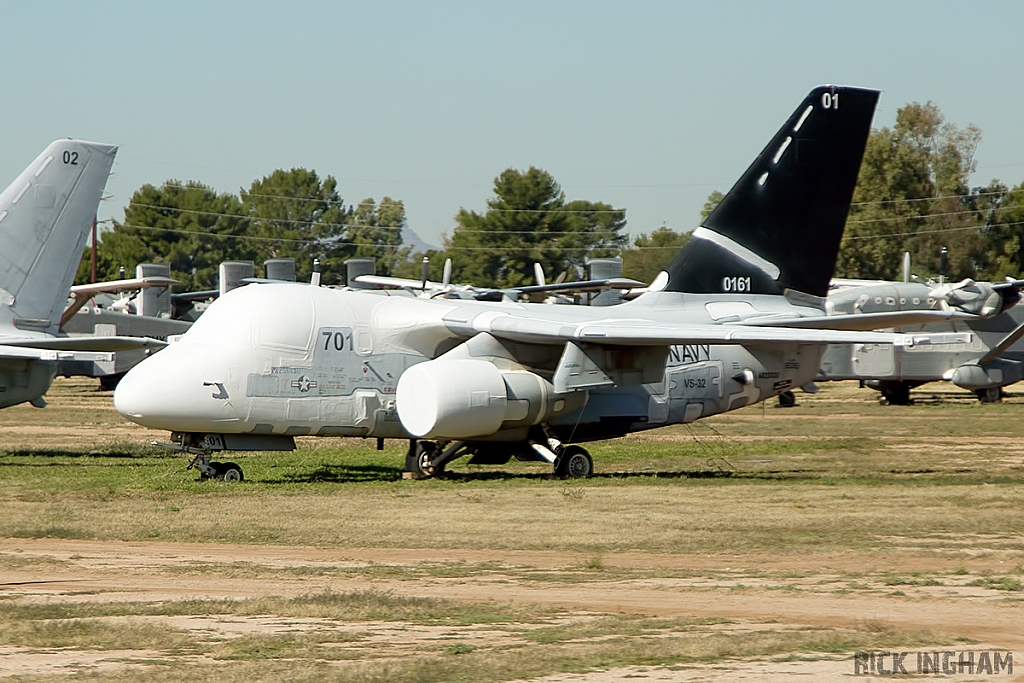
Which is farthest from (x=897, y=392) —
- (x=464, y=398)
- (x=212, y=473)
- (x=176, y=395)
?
(x=176, y=395)

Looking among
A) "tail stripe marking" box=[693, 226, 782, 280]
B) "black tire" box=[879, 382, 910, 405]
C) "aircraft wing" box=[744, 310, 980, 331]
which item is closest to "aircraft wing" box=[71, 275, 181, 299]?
"tail stripe marking" box=[693, 226, 782, 280]

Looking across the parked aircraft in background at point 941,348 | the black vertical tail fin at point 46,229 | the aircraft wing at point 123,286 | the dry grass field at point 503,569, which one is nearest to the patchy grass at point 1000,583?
the dry grass field at point 503,569

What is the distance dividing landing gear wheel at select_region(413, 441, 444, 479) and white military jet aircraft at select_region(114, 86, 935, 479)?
2cm

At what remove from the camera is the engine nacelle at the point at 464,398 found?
1920 centimetres

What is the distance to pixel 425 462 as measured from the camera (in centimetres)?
2098

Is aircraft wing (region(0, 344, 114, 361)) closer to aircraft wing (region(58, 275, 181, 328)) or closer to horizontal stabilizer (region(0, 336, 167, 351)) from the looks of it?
horizontal stabilizer (region(0, 336, 167, 351))

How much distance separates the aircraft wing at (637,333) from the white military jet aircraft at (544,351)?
0.03 meters

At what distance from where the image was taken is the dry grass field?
8484 mm

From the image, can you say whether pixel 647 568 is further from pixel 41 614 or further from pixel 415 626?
pixel 41 614

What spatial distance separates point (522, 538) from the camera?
1409cm

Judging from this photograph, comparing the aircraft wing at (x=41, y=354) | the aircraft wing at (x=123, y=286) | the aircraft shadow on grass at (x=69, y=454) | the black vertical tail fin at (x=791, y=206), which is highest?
the black vertical tail fin at (x=791, y=206)

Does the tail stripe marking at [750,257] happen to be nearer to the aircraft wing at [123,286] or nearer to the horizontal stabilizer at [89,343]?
the horizontal stabilizer at [89,343]

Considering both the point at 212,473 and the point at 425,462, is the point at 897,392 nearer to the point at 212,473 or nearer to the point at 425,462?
the point at 425,462

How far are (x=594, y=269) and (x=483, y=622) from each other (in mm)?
43696
